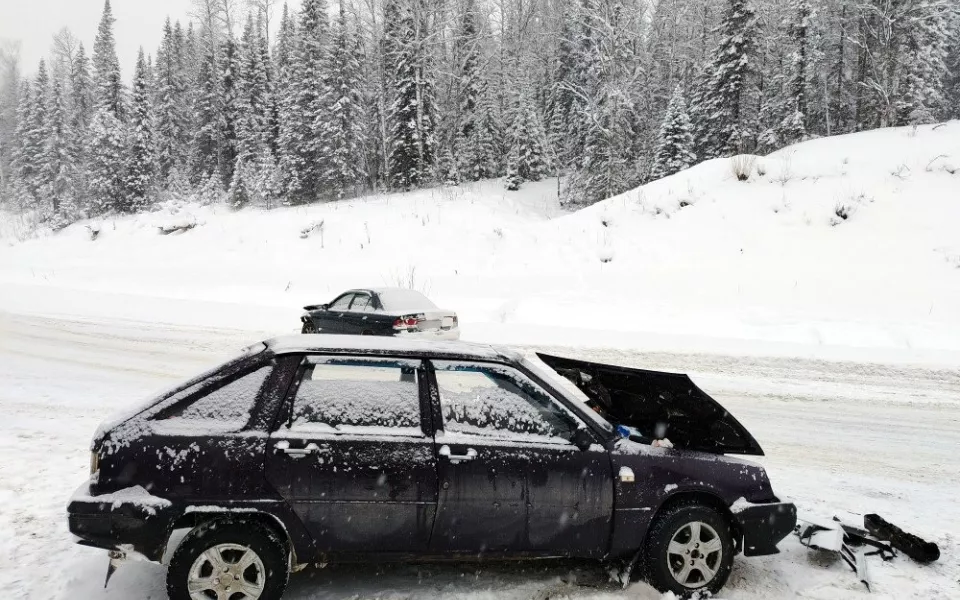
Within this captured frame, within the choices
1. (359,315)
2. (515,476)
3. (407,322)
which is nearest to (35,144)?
(359,315)

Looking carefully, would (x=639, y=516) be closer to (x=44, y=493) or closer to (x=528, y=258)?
(x=44, y=493)

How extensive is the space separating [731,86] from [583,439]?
116 ft

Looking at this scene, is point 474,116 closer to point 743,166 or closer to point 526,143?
point 526,143

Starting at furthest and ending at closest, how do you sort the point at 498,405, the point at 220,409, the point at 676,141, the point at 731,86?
the point at 731,86
the point at 676,141
the point at 498,405
the point at 220,409

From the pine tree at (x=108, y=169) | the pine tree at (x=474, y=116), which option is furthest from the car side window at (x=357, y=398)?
the pine tree at (x=108, y=169)

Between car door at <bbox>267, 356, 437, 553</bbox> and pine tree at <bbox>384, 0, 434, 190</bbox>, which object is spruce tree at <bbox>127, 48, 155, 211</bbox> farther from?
car door at <bbox>267, 356, 437, 553</bbox>

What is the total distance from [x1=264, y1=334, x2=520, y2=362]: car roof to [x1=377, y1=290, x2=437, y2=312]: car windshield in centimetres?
675

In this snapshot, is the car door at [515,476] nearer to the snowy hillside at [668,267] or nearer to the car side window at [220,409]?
→ the car side window at [220,409]

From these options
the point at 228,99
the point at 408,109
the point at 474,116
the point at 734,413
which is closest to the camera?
the point at 734,413

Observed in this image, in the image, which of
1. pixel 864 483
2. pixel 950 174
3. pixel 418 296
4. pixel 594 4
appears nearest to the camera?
pixel 864 483

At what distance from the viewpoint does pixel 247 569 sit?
3.13 metres

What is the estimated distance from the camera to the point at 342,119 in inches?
1425

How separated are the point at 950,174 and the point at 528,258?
13.1 m

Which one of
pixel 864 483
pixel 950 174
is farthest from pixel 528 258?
pixel 864 483
